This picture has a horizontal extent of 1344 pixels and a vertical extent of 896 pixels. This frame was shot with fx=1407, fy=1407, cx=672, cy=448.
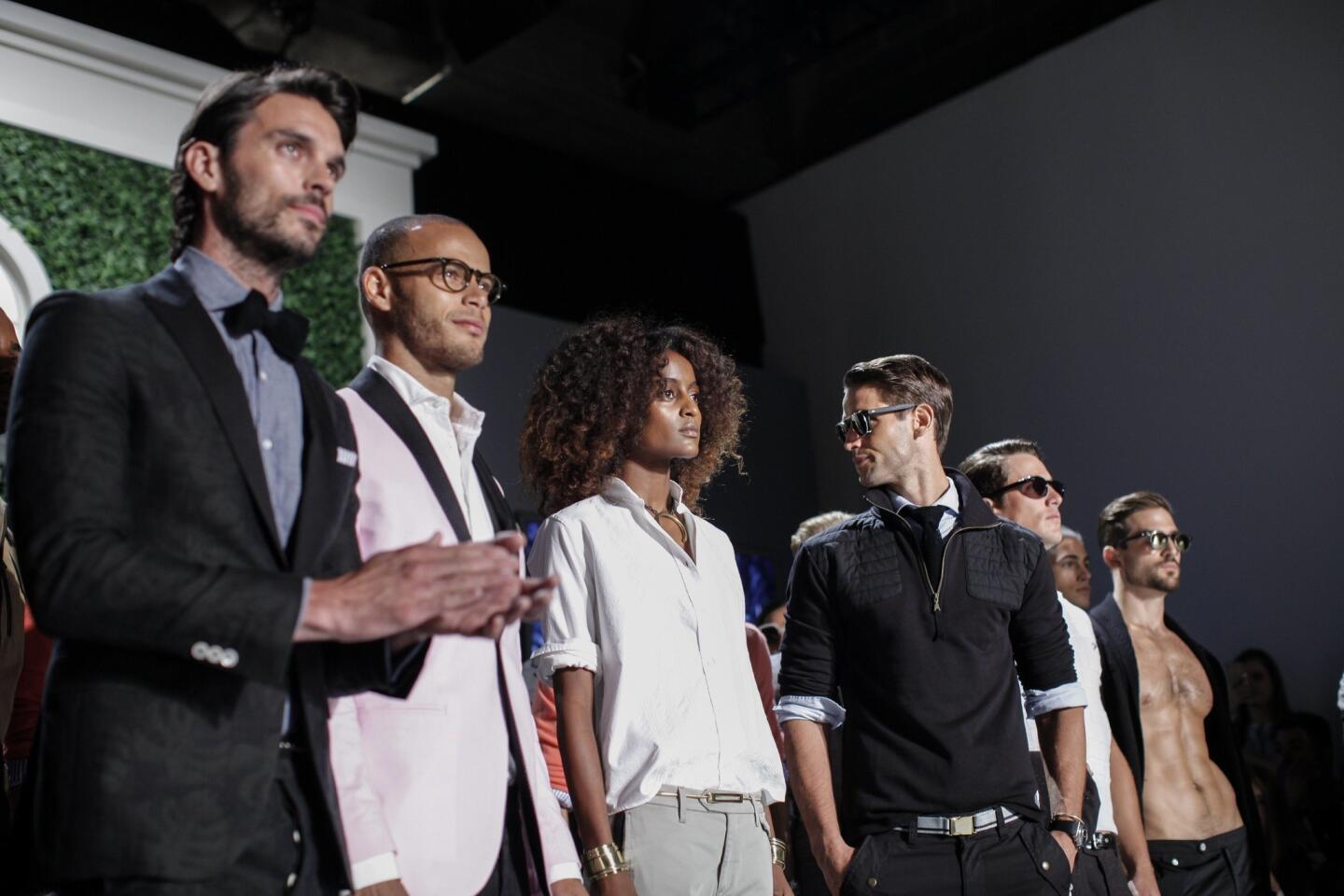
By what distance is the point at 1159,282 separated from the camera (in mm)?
7773

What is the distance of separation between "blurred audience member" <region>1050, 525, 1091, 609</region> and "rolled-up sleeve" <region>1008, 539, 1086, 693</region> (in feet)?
7.15

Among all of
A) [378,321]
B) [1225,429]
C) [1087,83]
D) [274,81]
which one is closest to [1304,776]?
[1225,429]

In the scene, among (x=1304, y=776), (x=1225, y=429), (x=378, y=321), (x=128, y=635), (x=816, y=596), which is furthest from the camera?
(x=1225, y=429)

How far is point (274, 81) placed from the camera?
1.81m

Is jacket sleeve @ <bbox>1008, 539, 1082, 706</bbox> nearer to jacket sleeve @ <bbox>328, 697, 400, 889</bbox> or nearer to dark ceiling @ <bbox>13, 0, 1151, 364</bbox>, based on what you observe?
jacket sleeve @ <bbox>328, 697, 400, 889</bbox>

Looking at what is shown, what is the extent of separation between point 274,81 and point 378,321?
73cm

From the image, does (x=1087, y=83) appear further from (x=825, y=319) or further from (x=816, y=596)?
(x=816, y=596)

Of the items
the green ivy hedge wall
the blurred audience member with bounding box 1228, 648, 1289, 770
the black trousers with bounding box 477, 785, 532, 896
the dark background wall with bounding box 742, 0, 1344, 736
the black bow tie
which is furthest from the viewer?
the dark background wall with bounding box 742, 0, 1344, 736

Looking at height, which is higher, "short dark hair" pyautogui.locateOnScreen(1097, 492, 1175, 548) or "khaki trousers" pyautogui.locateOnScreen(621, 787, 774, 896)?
"short dark hair" pyautogui.locateOnScreen(1097, 492, 1175, 548)

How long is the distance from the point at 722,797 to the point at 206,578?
1.45 metres

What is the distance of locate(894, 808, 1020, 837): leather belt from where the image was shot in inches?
115

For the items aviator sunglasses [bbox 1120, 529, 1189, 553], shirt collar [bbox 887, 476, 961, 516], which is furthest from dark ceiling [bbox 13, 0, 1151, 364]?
shirt collar [bbox 887, 476, 961, 516]

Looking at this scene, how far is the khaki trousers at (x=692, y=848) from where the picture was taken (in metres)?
2.57

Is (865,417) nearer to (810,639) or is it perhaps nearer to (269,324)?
(810,639)
